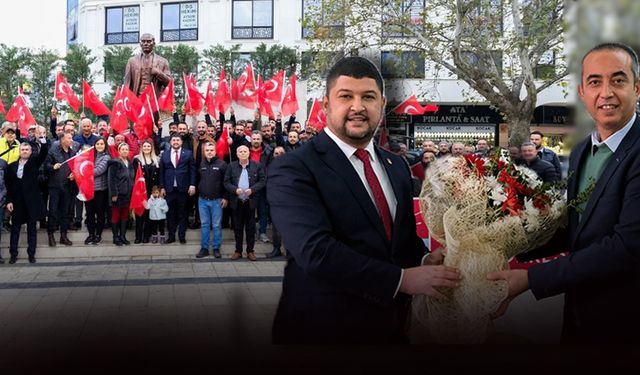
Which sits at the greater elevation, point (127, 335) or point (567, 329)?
point (127, 335)

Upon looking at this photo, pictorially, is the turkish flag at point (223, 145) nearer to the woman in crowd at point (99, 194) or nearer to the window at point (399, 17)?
the woman in crowd at point (99, 194)

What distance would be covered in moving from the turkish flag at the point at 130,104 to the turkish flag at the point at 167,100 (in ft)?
1.94

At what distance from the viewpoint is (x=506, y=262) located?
4.83ft

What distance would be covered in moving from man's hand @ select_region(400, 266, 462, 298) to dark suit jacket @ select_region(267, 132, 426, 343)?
0.03 m

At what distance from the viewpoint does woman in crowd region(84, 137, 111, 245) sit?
8.01 metres

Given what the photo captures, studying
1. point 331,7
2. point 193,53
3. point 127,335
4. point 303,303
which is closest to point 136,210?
point 331,7

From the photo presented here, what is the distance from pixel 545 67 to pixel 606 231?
10.7 m

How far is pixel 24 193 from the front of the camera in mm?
7316

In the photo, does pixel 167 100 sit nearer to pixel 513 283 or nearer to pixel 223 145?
pixel 223 145

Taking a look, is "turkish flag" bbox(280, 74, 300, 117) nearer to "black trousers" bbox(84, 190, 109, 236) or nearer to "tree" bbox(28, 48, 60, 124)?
"tree" bbox(28, 48, 60, 124)

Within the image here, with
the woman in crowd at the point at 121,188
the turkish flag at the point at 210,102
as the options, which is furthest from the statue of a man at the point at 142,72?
the woman in crowd at the point at 121,188

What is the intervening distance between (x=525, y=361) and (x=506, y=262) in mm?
614

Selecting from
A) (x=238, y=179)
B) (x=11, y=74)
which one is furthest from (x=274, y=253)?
(x=11, y=74)

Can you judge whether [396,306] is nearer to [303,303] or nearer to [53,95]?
[303,303]
